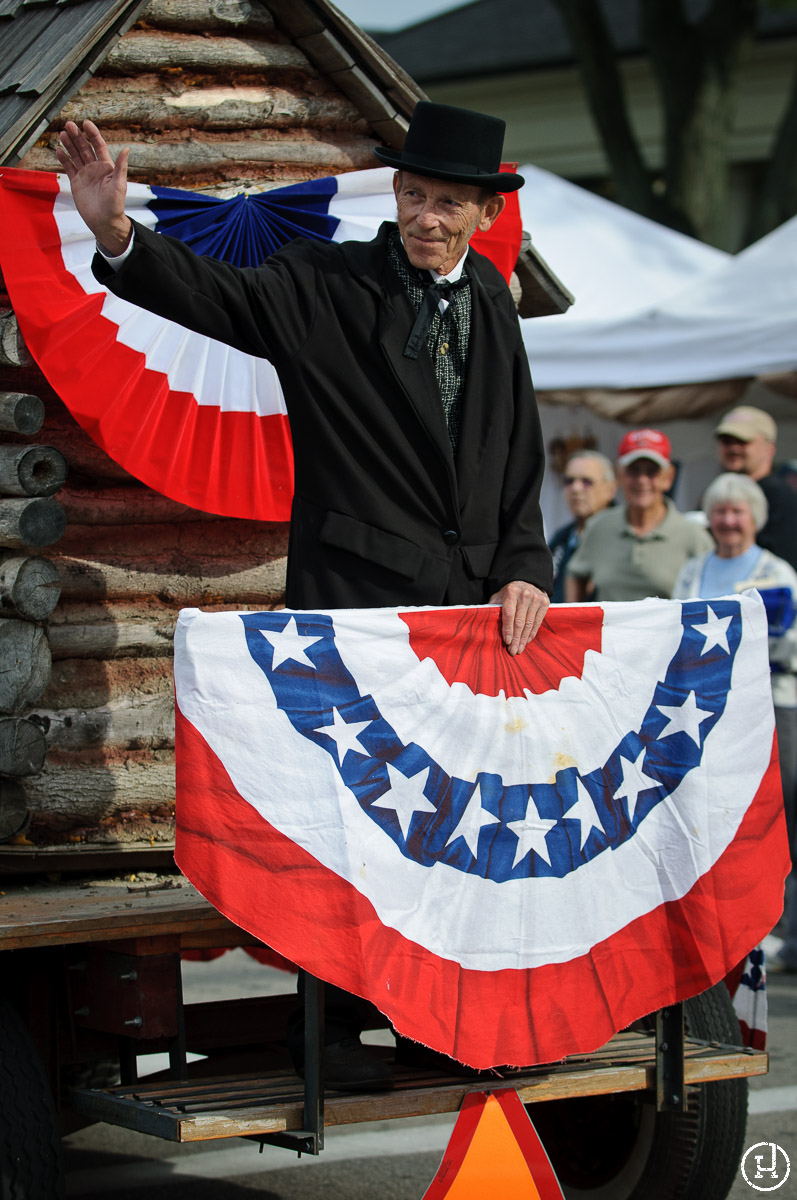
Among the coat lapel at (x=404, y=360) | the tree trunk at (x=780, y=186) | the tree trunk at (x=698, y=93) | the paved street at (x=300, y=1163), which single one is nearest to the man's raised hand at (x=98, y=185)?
the coat lapel at (x=404, y=360)

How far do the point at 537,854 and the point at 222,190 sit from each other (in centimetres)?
216

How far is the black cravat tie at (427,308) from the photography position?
3.19m

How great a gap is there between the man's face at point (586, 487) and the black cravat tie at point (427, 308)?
4666 millimetres

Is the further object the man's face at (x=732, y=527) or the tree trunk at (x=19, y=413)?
the man's face at (x=732, y=527)

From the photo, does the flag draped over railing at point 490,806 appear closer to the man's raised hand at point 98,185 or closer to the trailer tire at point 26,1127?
the trailer tire at point 26,1127

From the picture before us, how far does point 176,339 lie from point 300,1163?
2354 millimetres

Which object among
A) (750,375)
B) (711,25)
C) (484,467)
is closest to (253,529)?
(484,467)

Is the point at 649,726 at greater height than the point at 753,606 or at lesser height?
lesser

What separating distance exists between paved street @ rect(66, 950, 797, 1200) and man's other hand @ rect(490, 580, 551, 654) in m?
1.75

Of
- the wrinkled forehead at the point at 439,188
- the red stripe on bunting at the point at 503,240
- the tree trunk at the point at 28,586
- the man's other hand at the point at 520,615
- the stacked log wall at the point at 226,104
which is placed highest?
the stacked log wall at the point at 226,104

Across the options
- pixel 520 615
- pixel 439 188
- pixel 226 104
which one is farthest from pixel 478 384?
pixel 226 104

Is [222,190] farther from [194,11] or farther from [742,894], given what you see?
[742,894]

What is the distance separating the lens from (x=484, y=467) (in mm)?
3279

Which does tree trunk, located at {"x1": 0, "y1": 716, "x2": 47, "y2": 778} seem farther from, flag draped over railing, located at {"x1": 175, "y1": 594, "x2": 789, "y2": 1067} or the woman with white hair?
the woman with white hair
